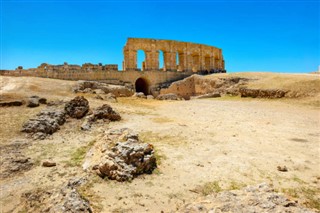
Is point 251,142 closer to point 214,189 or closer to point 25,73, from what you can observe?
point 214,189

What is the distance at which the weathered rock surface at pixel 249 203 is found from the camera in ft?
10.2

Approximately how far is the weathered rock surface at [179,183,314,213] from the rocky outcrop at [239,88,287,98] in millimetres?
15092

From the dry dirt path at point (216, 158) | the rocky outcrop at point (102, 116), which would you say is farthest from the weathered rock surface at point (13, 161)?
the rocky outcrop at point (102, 116)

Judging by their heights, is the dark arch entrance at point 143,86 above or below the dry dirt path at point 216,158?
above

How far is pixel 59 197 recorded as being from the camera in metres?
3.94

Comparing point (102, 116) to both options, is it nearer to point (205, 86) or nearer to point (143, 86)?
point (205, 86)

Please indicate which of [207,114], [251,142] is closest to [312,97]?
[207,114]

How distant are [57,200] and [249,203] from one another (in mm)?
2854

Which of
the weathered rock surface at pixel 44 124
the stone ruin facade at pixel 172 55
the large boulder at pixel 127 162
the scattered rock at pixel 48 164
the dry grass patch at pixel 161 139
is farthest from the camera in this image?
the stone ruin facade at pixel 172 55

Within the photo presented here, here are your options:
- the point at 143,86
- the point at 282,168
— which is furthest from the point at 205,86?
the point at 282,168

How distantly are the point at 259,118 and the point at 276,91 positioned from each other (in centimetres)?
720

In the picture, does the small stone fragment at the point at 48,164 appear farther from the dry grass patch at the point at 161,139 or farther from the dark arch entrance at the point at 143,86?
the dark arch entrance at the point at 143,86

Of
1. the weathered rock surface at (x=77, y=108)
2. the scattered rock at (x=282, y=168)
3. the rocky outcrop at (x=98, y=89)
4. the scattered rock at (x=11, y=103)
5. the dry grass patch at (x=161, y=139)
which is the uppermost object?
the rocky outcrop at (x=98, y=89)

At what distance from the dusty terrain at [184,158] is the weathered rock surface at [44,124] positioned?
277mm
